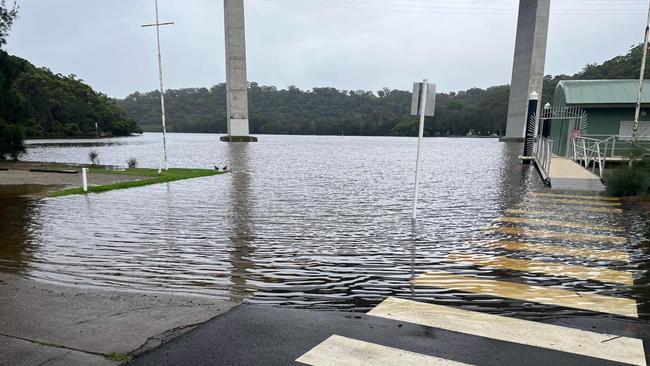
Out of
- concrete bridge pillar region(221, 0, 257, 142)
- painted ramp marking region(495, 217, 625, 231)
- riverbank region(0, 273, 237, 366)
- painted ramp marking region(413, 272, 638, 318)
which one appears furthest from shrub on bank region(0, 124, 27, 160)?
concrete bridge pillar region(221, 0, 257, 142)

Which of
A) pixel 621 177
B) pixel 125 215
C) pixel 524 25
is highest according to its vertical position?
pixel 524 25

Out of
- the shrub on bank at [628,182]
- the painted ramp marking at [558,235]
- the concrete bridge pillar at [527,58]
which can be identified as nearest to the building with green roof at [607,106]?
the shrub on bank at [628,182]

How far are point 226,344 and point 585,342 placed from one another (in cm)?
323

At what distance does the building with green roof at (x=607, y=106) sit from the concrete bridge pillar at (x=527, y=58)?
122 ft

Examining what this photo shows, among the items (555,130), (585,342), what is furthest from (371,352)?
(555,130)

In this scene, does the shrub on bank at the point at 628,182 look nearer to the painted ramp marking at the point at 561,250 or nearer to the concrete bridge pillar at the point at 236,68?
the painted ramp marking at the point at 561,250

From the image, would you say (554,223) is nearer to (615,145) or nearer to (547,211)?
(547,211)

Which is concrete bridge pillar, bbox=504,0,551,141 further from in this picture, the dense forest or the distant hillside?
the distant hillside

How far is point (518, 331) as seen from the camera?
14.1 ft

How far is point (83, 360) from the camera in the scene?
143 inches

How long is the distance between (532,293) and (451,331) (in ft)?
5.87

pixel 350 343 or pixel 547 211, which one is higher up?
pixel 350 343

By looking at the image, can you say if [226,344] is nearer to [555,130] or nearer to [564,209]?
[564,209]

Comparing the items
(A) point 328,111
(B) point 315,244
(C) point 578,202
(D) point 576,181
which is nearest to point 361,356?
(B) point 315,244
